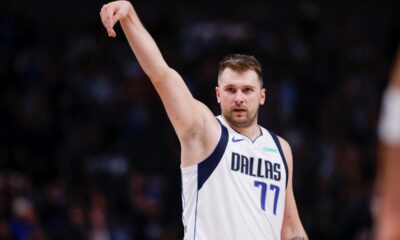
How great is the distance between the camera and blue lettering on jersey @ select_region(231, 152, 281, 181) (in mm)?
6375

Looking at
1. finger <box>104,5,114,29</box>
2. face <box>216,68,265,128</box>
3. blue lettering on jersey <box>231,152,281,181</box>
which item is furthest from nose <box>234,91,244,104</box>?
finger <box>104,5,114,29</box>

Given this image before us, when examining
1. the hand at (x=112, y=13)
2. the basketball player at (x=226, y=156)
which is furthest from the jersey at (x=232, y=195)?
the hand at (x=112, y=13)

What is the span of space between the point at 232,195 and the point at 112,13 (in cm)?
145

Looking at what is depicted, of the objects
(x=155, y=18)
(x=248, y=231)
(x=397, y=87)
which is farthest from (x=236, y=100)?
(x=155, y=18)

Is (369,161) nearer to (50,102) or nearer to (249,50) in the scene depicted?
(249,50)

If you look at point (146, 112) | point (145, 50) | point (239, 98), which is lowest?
point (239, 98)

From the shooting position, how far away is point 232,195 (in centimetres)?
627

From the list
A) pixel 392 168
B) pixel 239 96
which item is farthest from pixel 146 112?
pixel 392 168

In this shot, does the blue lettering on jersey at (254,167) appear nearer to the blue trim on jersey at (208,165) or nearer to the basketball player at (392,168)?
the blue trim on jersey at (208,165)

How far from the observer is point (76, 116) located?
15039 millimetres

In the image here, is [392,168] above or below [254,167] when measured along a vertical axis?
below

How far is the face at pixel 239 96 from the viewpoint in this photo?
21.5 feet

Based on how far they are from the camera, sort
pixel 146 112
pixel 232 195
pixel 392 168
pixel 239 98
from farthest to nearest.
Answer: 1. pixel 146 112
2. pixel 239 98
3. pixel 232 195
4. pixel 392 168

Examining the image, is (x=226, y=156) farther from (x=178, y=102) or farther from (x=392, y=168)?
(x=392, y=168)
